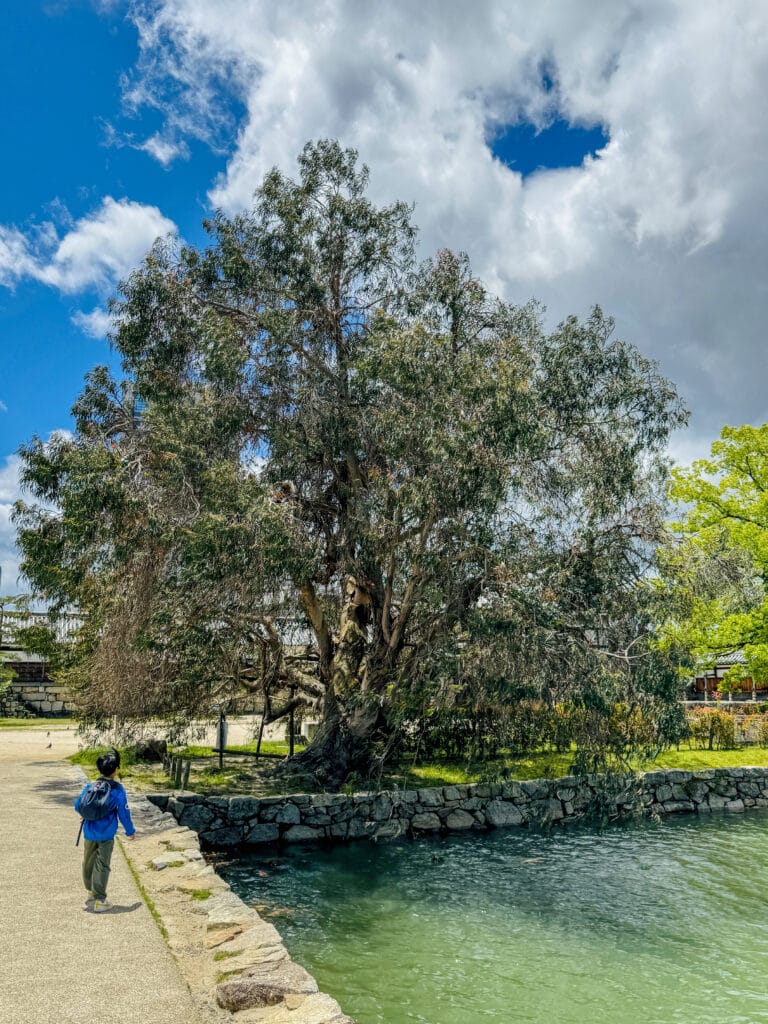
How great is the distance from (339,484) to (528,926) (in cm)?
870

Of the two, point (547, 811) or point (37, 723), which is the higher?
point (37, 723)

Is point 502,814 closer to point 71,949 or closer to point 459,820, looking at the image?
Result: point 459,820

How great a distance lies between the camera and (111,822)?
20.0 feet

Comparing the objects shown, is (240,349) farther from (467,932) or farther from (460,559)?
(467,932)

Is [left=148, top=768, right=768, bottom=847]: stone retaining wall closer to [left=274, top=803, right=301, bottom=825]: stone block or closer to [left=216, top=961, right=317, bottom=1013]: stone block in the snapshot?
[left=274, top=803, right=301, bottom=825]: stone block

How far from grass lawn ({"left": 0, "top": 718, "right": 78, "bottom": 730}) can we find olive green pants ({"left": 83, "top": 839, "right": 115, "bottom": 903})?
61.0ft

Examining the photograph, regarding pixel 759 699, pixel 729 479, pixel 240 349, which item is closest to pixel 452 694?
pixel 240 349

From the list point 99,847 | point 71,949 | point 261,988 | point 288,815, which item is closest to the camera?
point 261,988

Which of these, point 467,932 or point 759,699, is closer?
point 467,932

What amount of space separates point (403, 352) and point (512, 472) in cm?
283

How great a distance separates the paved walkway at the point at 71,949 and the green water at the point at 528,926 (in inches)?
93.6

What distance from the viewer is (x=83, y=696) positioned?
52.0 feet

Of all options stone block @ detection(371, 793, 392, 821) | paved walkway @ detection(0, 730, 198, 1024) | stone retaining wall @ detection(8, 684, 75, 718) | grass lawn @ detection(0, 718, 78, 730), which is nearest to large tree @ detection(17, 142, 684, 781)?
stone block @ detection(371, 793, 392, 821)

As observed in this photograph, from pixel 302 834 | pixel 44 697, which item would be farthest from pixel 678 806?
pixel 44 697
